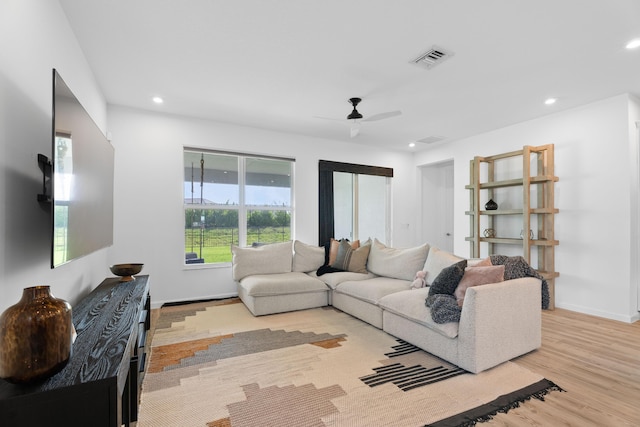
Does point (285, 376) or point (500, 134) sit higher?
point (500, 134)

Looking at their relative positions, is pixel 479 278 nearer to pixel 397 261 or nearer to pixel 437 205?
pixel 397 261

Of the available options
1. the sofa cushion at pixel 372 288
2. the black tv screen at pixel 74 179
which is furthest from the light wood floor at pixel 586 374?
the black tv screen at pixel 74 179

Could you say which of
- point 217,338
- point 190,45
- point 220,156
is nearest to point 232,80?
point 190,45

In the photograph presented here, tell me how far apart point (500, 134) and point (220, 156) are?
4387mm

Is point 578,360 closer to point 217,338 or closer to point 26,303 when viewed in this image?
point 217,338

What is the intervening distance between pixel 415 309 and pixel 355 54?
2321 mm

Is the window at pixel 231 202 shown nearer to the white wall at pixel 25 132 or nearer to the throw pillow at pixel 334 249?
the throw pillow at pixel 334 249

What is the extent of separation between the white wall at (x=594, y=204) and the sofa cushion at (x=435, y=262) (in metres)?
2.03

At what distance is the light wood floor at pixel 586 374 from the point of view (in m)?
1.82

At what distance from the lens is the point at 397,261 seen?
392 cm

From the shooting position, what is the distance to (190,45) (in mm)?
2615

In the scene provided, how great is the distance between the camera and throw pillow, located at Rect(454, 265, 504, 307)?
8.41ft

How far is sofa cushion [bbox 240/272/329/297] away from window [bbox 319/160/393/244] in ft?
4.61

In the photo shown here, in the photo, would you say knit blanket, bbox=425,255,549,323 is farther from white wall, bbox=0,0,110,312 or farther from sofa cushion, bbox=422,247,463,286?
white wall, bbox=0,0,110,312
